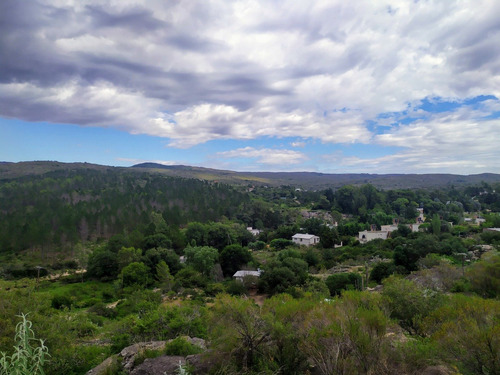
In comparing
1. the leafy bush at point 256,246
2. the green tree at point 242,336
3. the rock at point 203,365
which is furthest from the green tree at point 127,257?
the green tree at point 242,336

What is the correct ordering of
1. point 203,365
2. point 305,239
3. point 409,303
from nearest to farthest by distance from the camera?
point 203,365 < point 409,303 < point 305,239

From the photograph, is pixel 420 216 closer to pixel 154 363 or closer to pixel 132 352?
pixel 132 352

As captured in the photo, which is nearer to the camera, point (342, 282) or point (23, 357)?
point (23, 357)

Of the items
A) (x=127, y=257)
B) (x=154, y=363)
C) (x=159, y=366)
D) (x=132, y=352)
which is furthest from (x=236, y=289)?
(x=159, y=366)

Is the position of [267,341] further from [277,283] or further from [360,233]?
[360,233]

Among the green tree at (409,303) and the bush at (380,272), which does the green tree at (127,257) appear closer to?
the bush at (380,272)

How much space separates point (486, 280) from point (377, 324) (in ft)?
49.8

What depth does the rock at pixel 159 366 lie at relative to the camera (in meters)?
7.91

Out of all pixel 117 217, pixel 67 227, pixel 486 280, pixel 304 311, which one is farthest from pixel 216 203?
pixel 304 311

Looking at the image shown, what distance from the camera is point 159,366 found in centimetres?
809

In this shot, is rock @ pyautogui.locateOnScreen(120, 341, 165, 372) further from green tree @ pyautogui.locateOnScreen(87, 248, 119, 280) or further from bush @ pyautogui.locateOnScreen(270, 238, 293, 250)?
bush @ pyautogui.locateOnScreen(270, 238, 293, 250)

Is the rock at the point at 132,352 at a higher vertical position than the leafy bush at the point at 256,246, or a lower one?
higher

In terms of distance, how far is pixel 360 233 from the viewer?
52.6m

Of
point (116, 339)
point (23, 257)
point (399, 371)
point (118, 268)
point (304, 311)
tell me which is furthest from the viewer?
point (23, 257)
